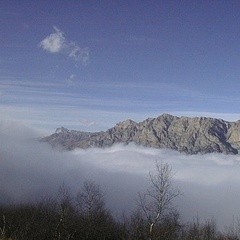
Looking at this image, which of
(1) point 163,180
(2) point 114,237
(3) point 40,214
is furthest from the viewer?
(3) point 40,214

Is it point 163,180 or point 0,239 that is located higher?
point 163,180

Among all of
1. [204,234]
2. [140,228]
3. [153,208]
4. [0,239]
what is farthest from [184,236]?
[0,239]

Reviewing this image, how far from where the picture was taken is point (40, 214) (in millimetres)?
137625

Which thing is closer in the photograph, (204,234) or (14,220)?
(14,220)

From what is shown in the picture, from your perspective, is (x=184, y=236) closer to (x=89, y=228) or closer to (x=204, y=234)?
(x=204, y=234)

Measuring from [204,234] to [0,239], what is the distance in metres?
121

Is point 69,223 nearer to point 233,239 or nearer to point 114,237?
point 114,237

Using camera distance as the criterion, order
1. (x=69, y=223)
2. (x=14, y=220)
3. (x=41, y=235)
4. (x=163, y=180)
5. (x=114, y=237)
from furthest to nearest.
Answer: (x=14, y=220), (x=114, y=237), (x=69, y=223), (x=41, y=235), (x=163, y=180)

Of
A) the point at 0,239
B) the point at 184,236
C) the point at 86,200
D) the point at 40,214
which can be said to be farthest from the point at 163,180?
the point at 40,214

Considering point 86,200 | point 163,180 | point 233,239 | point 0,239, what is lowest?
A: point 233,239

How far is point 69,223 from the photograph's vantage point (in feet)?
349

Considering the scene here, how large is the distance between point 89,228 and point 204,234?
194 feet

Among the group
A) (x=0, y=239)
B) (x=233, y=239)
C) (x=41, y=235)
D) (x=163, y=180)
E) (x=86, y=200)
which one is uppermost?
(x=163, y=180)

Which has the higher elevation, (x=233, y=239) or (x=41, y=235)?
(x=41, y=235)
